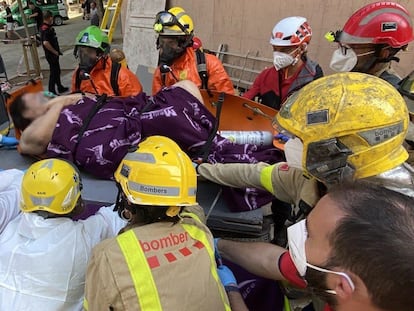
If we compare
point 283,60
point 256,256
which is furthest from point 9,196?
point 283,60

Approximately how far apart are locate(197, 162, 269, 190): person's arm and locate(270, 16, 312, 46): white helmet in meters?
1.64

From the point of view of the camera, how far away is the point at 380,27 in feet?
9.09

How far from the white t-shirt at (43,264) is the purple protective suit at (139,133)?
0.81 m

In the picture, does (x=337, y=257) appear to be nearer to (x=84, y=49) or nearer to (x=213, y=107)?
(x=213, y=107)

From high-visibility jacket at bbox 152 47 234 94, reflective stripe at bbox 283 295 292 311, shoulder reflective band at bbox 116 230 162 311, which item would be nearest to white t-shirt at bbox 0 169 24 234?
shoulder reflective band at bbox 116 230 162 311

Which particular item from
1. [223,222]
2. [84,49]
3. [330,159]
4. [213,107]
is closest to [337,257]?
[330,159]

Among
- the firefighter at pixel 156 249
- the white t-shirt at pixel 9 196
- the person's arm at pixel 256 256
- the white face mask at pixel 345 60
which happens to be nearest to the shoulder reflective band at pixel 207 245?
the firefighter at pixel 156 249

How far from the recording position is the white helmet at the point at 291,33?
3391mm

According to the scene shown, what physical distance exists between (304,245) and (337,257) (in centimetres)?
20

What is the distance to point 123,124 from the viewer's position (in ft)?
8.51

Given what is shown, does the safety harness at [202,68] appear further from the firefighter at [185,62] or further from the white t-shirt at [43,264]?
the white t-shirt at [43,264]

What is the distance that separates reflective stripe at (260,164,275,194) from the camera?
2.05m

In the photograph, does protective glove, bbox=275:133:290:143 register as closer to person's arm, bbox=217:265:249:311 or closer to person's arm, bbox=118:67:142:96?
person's arm, bbox=217:265:249:311

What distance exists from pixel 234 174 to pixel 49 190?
3.32ft
